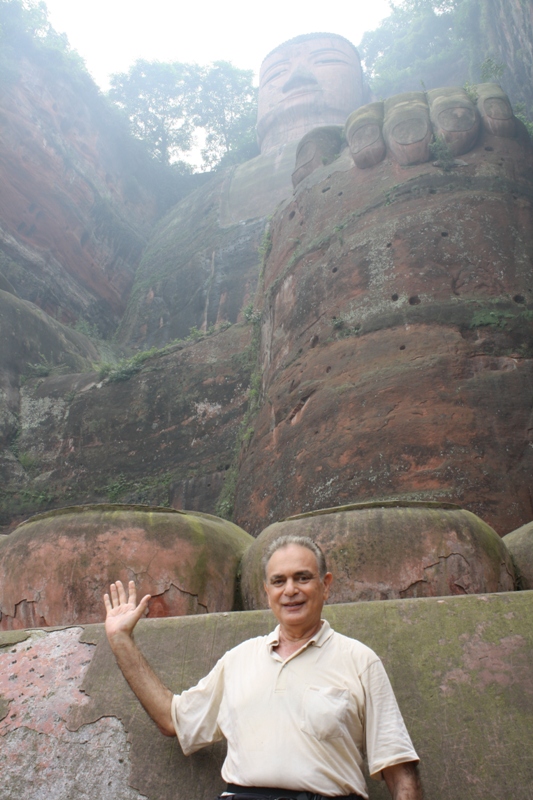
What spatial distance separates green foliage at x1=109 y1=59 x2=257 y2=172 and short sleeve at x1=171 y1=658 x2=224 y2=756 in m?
29.4

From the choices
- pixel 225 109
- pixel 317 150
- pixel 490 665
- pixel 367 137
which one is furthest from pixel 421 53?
pixel 490 665

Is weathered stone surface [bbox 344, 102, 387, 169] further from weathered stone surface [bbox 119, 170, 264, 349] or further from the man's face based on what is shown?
the man's face

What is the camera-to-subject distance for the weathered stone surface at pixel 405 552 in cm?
338

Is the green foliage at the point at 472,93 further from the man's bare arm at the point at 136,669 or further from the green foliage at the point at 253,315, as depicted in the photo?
the man's bare arm at the point at 136,669

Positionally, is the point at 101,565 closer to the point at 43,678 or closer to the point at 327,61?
the point at 43,678

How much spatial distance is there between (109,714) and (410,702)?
1104mm

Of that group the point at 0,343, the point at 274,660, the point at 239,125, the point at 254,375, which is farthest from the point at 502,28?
the point at 274,660

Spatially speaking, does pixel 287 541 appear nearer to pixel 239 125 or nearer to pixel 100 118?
pixel 100 118

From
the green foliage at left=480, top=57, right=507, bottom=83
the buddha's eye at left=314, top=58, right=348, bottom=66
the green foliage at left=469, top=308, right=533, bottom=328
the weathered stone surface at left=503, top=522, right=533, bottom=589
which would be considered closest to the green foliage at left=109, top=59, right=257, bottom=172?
the buddha's eye at left=314, top=58, right=348, bottom=66

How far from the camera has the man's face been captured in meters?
2.15

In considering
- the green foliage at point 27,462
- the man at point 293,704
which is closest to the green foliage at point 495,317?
the man at point 293,704

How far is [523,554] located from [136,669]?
8.30 feet

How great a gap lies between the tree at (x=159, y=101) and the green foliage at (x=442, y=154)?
22408mm

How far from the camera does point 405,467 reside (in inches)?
267
